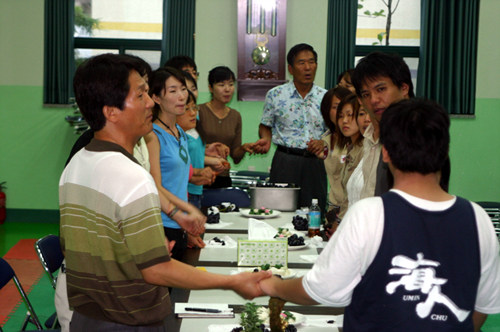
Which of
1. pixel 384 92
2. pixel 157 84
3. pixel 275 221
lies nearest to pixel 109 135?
pixel 384 92

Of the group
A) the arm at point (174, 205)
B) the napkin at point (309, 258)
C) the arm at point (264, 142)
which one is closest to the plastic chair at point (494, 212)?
the arm at point (264, 142)

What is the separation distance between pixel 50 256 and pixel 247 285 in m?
1.71

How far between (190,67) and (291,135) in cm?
109

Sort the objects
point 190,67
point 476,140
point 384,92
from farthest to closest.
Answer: point 476,140, point 190,67, point 384,92

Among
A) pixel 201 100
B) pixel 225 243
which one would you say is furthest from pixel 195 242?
pixel 201 100

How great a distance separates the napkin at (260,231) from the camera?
11.4 ft

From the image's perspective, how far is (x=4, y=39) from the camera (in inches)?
293

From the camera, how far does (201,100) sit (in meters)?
7.42

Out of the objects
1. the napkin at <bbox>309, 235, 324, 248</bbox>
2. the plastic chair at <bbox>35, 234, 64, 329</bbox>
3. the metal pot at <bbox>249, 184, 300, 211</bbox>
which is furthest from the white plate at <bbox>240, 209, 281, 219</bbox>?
the plastic chair at <bbox>35, 234, 64, 329</bbox>

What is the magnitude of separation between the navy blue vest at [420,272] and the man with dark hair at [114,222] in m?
0.56

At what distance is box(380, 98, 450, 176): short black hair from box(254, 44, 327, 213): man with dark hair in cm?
359

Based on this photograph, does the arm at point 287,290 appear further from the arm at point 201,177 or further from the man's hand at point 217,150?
the man's hand at point 217,150

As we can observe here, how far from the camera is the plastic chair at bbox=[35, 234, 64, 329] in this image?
10.5 feet

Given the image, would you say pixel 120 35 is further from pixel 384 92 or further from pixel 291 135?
pixel 384 92
